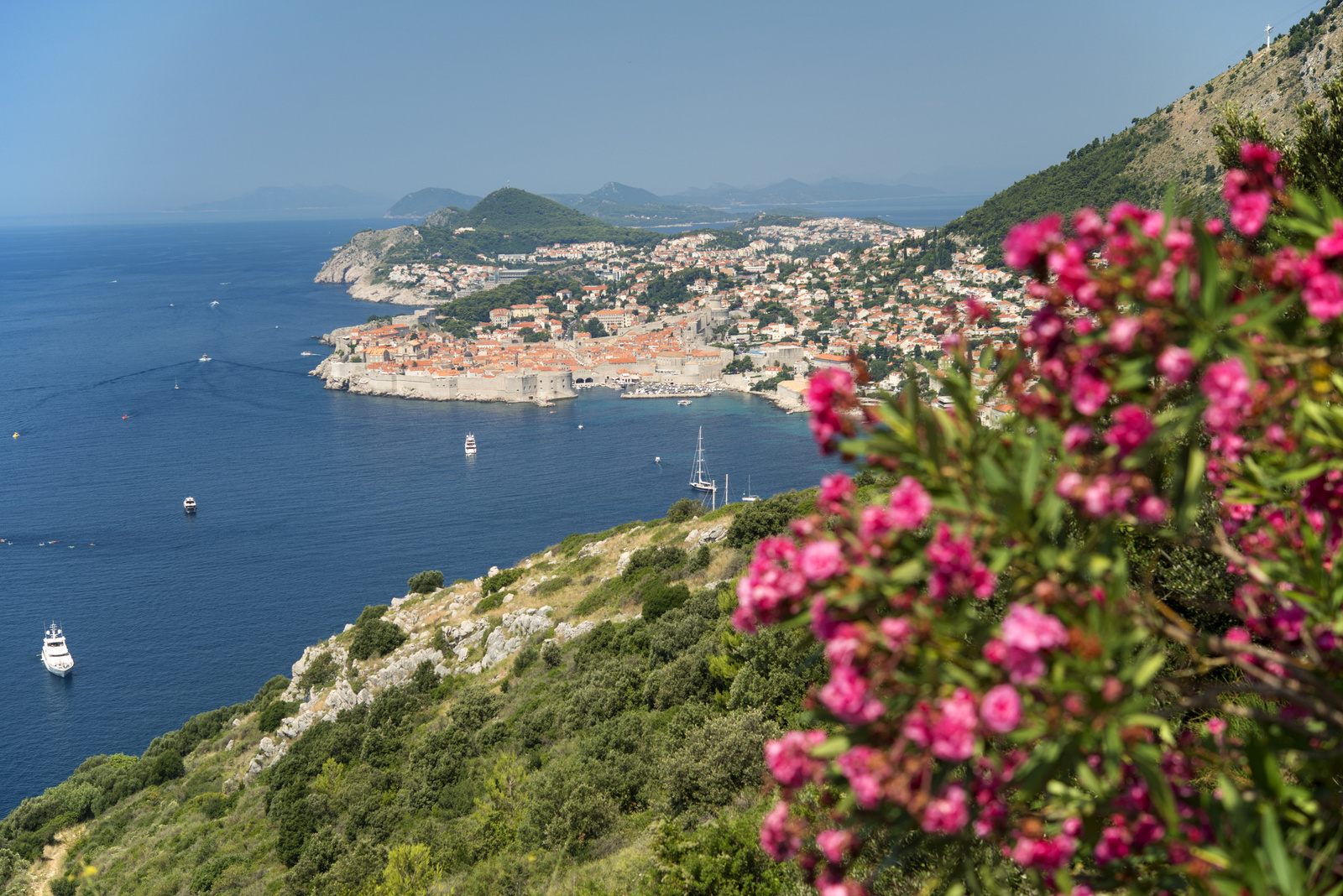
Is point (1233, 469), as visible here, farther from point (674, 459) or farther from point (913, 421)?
point (674, 459)

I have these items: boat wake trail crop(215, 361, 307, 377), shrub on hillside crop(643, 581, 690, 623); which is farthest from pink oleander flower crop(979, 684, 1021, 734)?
boat wake trail crop(215, 361, 307, 377)

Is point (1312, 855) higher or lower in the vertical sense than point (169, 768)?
higher

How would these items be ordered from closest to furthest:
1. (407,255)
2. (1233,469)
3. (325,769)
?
(1233,469)
(325,769)
(407,255)

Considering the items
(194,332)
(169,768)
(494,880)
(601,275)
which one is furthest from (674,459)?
(601,275)

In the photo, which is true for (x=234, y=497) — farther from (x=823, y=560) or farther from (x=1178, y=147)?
(x=1178, y=147)

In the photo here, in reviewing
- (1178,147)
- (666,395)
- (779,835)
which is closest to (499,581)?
(779,835)
